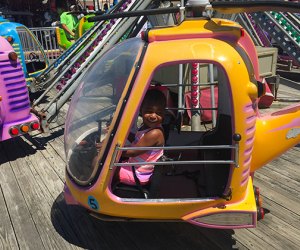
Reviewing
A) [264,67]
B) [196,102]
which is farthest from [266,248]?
A: [264,67]

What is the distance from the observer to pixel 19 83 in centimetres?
374

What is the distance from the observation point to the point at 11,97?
3.67m

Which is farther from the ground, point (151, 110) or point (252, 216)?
point (151, 110)

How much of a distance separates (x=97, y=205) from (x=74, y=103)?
0.77 meters

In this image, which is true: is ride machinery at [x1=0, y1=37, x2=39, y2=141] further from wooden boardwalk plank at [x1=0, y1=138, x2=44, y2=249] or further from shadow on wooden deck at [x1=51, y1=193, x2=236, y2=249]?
shadow on wooden deck at [x1=51, y1=193, x2=236, y2=249]

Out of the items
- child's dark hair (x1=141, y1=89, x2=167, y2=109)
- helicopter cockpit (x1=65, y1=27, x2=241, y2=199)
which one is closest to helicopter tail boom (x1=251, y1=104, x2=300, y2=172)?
helicopter cockpit (x1=65, y1=27, x2=241, y2=199)

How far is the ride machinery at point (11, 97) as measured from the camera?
360 centimetres

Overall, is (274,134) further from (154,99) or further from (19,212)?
(19,212)

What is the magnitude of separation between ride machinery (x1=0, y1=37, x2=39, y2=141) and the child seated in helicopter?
6.43 feet

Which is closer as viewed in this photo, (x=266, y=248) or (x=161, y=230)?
(x=266, y=248)

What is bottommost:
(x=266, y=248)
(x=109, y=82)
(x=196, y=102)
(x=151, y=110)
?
(x=266, y=248)

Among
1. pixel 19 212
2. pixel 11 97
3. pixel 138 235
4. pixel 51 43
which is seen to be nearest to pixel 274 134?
pixel 138 235

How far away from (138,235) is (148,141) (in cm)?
78

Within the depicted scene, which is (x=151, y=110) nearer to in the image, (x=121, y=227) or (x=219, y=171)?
(x=219, y=171)
